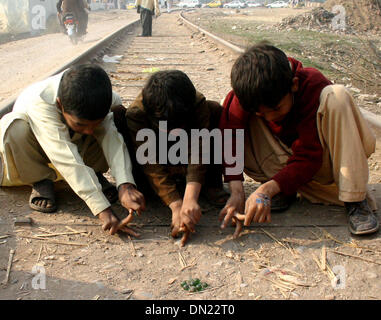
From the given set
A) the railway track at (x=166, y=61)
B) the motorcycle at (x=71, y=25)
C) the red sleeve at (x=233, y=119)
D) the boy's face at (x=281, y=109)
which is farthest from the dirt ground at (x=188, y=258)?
the motorcycle at (x=71, y=25)

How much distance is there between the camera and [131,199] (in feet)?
8.12

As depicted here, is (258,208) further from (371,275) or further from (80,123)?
(80,123)

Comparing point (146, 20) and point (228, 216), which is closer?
point (228, 216)

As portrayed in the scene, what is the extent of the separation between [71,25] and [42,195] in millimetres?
11002

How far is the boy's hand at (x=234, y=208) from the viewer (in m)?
2.48

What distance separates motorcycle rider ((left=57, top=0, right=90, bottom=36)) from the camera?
12.9 m

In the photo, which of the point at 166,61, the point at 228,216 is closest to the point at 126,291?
the point at 228,216

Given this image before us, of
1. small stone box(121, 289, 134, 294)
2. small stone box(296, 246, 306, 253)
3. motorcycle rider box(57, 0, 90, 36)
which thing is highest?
motorcycle rider box(57, 0, 90, 36)

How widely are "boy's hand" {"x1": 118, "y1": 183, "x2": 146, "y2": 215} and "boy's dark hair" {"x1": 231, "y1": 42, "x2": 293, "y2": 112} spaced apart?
80 centimetres

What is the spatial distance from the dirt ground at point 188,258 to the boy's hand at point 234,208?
78mm

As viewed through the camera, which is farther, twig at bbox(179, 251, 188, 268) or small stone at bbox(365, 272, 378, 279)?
twig at bbox(179, 251, 188, 268)

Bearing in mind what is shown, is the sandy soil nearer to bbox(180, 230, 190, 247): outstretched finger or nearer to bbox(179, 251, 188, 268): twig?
bbox(180, 230, 190, 247): outstretched finger

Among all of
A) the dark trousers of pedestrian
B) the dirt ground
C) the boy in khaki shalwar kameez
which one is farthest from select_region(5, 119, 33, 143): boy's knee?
the dark trousers of pedestrian

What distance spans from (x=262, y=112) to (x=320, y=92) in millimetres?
364
